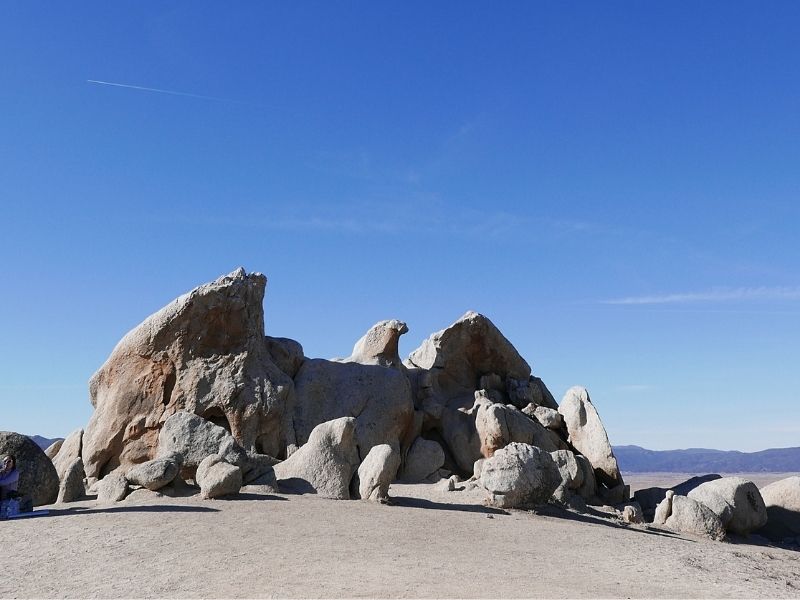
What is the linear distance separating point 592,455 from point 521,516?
10457 millimetres

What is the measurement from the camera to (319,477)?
690 inches

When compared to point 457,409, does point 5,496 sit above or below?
below

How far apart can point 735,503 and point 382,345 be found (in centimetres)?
1198

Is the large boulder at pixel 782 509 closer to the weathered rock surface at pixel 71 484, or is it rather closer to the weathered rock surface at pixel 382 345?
the weathered rock surface at pixel 382 345

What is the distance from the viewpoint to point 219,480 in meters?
15.1

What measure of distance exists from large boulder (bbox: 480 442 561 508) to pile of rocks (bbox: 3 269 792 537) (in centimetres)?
3

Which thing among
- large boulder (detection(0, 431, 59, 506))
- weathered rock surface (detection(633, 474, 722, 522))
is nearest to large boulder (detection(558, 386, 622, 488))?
weathered rock surface (detection(633, 474, 722, 522))

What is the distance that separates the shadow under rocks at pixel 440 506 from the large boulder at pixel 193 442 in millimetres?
3534

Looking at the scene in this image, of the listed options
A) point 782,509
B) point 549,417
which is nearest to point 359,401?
point 549,417

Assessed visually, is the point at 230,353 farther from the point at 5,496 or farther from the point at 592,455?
the point at 592,455

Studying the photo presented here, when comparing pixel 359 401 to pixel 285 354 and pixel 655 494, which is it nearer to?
pixel 285 354

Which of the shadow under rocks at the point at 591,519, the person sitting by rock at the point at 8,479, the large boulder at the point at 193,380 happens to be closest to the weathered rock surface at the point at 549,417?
the shadow under rocks at the point at 591,519

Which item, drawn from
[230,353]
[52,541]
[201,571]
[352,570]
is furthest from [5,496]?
[230,353]

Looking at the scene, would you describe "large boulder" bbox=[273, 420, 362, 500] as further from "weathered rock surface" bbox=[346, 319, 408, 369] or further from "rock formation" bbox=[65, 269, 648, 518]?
"weathered rock surface" bbox=[346, 319, 408, 369]
